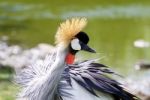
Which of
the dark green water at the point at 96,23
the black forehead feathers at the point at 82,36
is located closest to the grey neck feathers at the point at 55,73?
the black forehead feathers at the point at 82,36

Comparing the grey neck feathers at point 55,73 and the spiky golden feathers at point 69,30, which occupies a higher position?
the spiky golden feathers at point 69,30

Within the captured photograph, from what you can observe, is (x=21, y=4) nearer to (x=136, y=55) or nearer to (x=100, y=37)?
(x=100, y=37)

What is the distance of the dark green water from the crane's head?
440cm

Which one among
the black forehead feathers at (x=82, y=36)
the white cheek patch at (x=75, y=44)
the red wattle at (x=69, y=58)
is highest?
the black forehead feathers at (x=82, y=36)

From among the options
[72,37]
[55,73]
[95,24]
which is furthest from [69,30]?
[95,24]

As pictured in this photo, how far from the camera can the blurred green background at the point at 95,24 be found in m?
9.31

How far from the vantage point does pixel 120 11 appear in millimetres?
14227

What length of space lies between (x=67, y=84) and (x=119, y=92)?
1.27ft

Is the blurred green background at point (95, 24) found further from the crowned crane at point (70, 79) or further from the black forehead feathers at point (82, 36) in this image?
the black forehead feathers at point (82, 36)

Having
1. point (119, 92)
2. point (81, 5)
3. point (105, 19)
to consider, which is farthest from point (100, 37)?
point (119, 92)

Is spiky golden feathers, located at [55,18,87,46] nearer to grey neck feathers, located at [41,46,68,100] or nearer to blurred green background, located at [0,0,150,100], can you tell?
grey neck feathers, located at [41,46,68,100]

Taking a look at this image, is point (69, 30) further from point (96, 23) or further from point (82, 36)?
point (96, 23)

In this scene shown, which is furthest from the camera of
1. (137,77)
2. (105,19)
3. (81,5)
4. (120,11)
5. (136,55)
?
(81,5)

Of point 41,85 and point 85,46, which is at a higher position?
point 85,46
